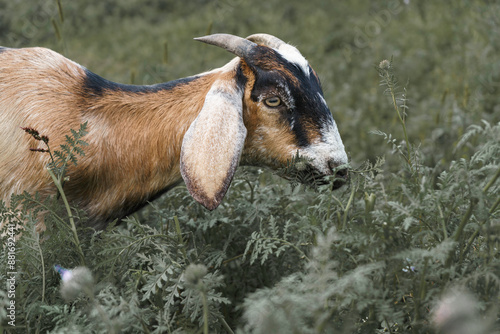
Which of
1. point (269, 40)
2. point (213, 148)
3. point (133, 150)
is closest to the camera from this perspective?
point (213, 148)

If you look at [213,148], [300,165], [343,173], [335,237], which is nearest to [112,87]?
[213,148]

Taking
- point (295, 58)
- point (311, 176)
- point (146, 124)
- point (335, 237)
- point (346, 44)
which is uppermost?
point (295, 58)

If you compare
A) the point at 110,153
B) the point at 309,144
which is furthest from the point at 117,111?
the point at 309,144

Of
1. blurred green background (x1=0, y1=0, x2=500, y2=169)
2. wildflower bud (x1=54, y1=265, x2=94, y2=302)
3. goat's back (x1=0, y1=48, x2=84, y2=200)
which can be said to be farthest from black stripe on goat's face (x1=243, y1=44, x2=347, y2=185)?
blurred green background (x1=0, y1=0, x2=500, y2=169)

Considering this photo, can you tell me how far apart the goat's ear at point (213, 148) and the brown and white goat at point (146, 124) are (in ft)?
0.11

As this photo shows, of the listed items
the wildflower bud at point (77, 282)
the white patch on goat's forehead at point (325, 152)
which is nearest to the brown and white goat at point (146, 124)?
the white patch on goat's forehead at point (325, 152)

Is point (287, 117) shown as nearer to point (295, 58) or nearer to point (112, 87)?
point (295, 58)

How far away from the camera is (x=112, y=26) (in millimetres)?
8742

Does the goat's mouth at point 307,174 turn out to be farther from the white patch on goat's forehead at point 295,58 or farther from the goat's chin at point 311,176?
the white patch on goat's forehead at point 295,58

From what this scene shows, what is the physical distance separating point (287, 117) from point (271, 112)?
0.08m

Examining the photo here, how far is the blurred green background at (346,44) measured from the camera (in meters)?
5.35

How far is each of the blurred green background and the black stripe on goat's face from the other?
6.28 feet

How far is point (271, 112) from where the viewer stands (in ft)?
8.92

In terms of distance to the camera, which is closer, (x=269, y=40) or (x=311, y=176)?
(x=311, y=176)
